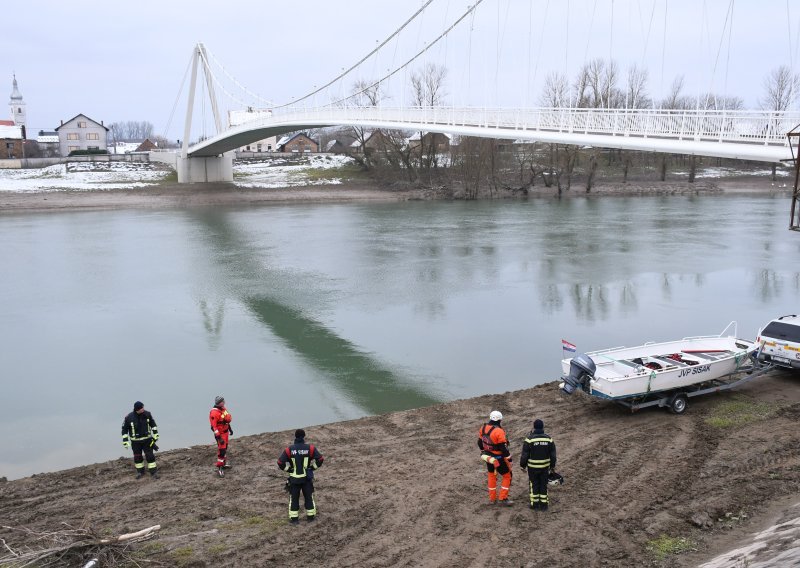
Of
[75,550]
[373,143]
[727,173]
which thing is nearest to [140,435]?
[75,550]

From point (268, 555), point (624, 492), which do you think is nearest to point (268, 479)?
point (268, 555)

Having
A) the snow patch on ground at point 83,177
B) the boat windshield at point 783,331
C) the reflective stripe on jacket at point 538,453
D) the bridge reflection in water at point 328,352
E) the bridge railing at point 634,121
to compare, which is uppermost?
the bridge railing at point 634,121

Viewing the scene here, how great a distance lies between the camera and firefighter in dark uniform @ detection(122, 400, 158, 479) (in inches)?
285

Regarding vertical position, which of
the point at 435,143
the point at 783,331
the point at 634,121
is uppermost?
the point at 435,143

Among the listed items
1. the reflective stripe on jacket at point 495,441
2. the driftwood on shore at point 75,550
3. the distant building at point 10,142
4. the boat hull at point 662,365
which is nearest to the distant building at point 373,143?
the distant building at point 10,142

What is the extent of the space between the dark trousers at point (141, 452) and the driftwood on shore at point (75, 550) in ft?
4.93

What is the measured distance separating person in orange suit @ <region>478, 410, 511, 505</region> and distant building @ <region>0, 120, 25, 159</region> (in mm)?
74601

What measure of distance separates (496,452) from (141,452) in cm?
389

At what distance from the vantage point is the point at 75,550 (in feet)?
17.9

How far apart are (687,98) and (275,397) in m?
45.0

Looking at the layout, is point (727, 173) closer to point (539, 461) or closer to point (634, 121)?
point (634, 121)

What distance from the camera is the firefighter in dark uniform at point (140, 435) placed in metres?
7.25

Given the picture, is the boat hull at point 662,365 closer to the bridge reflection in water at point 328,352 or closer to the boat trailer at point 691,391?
the boat trailer at point 691,391

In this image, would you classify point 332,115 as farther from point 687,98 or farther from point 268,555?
point 268,555
